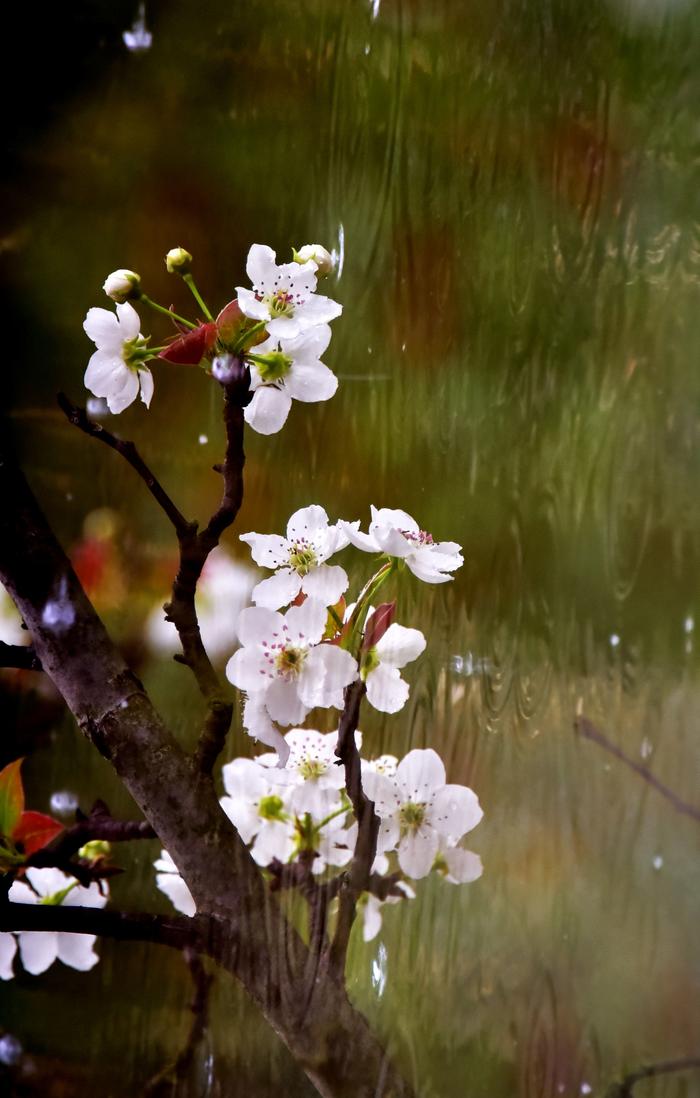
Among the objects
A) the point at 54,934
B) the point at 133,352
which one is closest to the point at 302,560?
the point at 133,352

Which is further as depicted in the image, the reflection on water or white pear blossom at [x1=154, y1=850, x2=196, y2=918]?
white pear blossom at [x1=154, y1=850, x2=196, y2=918]

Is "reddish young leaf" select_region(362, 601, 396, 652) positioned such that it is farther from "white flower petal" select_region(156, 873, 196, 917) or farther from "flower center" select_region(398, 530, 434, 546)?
"white flower petal" select_region(156, 873, 196, 917)

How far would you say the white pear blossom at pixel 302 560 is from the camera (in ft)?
1.08

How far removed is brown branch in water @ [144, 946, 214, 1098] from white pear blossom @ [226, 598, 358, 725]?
0.38ft

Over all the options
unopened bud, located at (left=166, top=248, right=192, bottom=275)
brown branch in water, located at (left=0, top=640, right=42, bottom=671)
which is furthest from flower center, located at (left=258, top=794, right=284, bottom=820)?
unopened bud, located at (left=166, top=248, right=192, bottom=275)

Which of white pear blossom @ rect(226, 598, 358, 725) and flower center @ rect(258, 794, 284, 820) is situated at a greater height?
white pear blossom @ rect(226, 598, 358, 725)

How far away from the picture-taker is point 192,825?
0.33 m

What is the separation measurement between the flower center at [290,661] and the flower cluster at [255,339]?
0.09 m

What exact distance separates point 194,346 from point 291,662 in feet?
0.38

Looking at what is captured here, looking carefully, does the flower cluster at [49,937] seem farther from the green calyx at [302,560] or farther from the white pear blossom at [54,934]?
the green calyx at [302,560]

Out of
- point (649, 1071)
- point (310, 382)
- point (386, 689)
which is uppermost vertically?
point (310, 382)

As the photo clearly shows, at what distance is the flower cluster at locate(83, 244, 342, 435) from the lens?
327mm

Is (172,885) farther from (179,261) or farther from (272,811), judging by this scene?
(179,261)

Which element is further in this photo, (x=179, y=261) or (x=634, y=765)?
(x=179, y=261)
